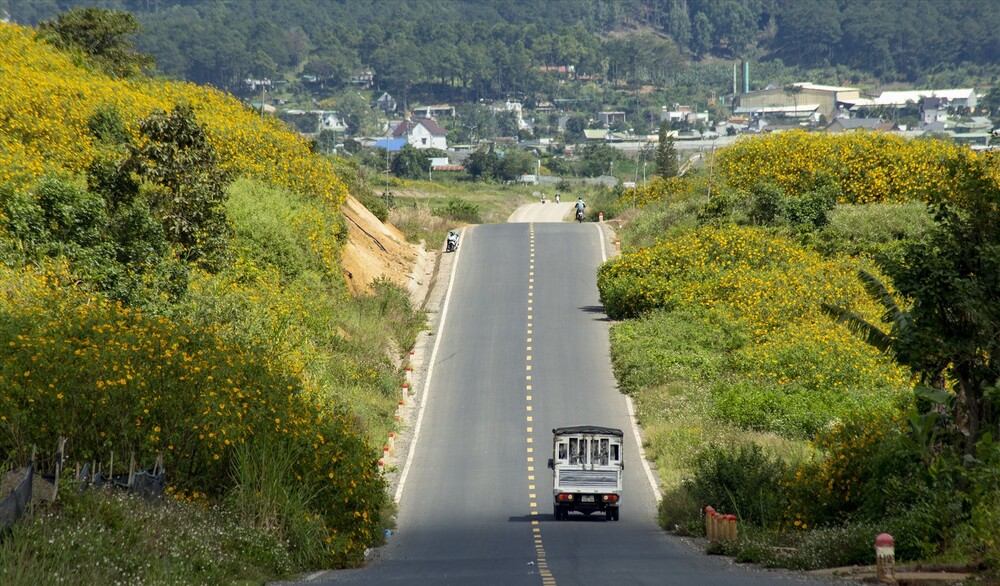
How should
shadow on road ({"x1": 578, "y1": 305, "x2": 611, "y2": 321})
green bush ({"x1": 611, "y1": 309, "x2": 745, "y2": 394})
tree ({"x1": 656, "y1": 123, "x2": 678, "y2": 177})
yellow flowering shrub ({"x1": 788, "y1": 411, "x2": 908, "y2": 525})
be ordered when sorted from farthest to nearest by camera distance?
1. tree ({"x1": 656, "y1": 123, "x2": 678, "y2": 177})
2. shadow on road ({"x1": 578, "y1": 305, "x2": 611, "y2": 321})
3. green bush ({"x1": 611, "y1": 309, "x2": 745, "y2": 394})
4. yellow flowering shrub ({"x1": 788, "y1": 411, "x2": 908, "y2": 525})

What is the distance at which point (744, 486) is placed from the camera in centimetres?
3444

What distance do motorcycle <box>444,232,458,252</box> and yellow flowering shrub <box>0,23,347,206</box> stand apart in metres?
8.74

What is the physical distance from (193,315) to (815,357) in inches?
859

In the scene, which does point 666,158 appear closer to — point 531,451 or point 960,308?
point 531,451

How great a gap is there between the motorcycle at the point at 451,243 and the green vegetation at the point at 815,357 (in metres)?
9.12

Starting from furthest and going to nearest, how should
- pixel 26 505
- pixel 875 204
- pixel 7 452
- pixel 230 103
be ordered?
pixel 875 204 → pixel 230 103 → pixel 7 452 → pixel 26 505

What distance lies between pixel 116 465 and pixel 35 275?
452 inches

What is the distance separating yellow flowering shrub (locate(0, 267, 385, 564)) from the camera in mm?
26344

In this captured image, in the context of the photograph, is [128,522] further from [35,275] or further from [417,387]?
[417,387]

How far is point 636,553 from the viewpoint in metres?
30.4

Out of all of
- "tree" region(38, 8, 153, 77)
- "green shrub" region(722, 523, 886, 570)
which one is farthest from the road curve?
"green shrub" region(722, 523, 886, 570)

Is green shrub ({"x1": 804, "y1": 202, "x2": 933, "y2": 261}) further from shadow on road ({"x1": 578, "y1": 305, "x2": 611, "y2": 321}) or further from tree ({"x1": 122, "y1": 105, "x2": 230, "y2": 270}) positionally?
tree ({"x1": 122, "y1": 105, "x2": 230, "y2": 270})

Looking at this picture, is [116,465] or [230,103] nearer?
[116,465]

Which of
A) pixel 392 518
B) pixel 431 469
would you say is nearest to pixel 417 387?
pixel 431 469
